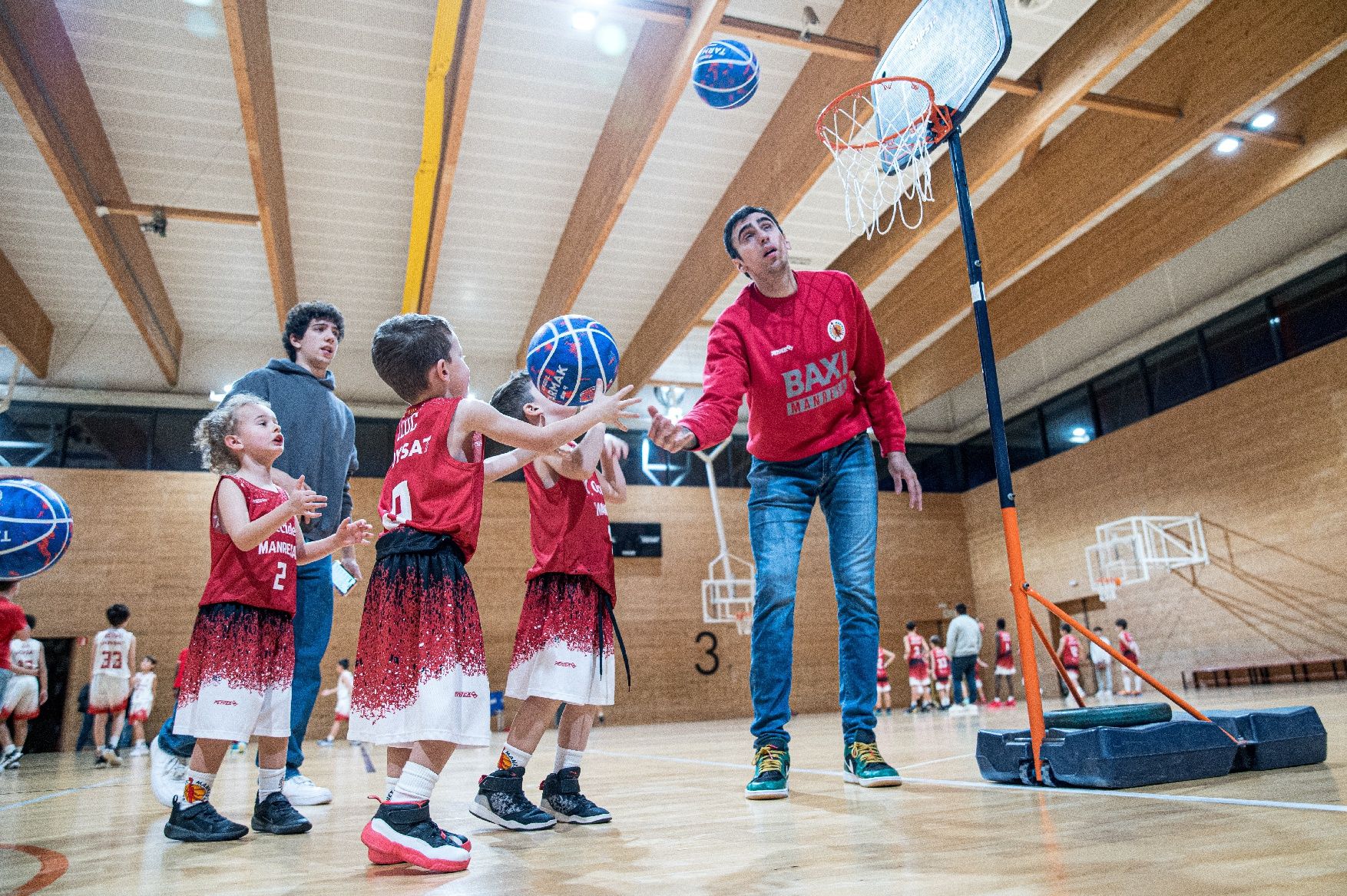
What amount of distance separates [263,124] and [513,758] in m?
7.94

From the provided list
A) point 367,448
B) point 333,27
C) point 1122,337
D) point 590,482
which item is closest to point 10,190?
point 333,27

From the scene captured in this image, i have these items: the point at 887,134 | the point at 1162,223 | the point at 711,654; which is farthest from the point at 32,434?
the point at 1162,223

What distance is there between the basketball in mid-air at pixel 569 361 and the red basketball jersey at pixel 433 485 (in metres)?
0.46

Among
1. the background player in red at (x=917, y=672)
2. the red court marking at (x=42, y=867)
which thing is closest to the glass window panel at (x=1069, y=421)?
the background player in red at (x=917, y=672)

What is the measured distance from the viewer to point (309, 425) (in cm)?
348

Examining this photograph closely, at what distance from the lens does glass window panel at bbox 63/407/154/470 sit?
47.1ft

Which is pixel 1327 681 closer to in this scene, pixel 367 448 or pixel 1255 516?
pixel 1255 516

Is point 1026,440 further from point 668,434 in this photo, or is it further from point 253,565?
point 253,565

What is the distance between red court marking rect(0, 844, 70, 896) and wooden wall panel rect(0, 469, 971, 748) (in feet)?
40.2

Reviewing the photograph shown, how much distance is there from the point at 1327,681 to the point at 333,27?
14542mm

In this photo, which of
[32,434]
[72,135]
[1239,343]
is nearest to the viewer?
[72,135]

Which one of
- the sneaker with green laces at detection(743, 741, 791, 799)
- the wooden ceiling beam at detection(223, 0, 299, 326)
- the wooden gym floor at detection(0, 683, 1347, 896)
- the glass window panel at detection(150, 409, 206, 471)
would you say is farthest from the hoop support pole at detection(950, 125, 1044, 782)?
the glass window panel at detection(150, 409, 206, 471)

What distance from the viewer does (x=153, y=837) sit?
269cm

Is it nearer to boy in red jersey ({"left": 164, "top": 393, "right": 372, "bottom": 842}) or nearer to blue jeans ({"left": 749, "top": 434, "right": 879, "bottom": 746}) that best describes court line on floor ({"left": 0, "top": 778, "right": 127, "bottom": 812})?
boy in red jersey ({"left": 164, "top": 393, "right": 372, "bottom": 842})
